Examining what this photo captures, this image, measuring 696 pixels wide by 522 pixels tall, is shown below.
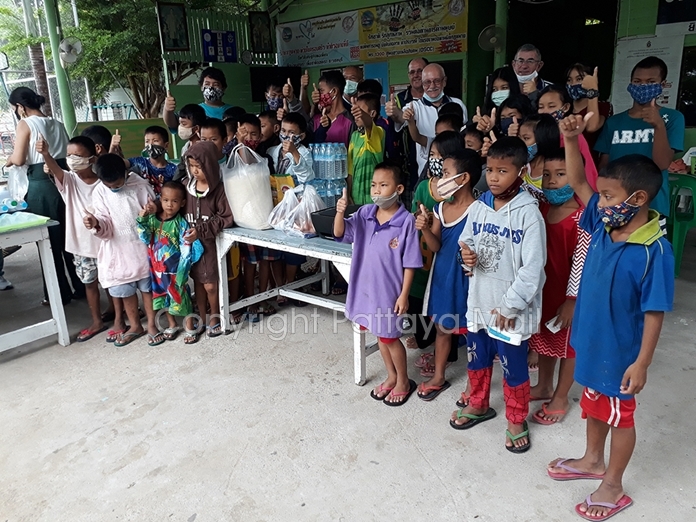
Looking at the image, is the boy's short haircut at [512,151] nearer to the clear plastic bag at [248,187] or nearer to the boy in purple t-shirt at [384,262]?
the boy in purple t-shirt at [384,262]

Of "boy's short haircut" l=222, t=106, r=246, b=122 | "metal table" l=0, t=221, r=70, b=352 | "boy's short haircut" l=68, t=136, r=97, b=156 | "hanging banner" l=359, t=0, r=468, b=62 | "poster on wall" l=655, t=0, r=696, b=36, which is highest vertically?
"hanging banner" l=359, t=0, r=468, b=62

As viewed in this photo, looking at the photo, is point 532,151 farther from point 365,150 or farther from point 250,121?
point 250,121

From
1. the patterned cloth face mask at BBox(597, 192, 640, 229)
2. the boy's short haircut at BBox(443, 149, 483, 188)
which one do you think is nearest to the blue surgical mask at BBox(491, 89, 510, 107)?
the boy's short haircut at BBox(443, 149, 483, 188)

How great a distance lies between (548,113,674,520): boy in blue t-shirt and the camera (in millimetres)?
1679

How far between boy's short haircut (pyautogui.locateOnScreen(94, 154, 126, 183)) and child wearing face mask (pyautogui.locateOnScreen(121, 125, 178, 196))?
28 centimetres

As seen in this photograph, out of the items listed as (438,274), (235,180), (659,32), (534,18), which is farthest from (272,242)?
(534,18)

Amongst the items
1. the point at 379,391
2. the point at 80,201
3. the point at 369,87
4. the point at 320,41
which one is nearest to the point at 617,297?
the point at 379,391

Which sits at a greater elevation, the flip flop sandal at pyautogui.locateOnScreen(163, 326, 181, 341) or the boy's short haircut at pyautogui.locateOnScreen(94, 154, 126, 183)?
the boy's short haircut at pyautogui.locateOnScreen(94, 154, 126, 183)

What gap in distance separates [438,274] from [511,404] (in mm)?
669

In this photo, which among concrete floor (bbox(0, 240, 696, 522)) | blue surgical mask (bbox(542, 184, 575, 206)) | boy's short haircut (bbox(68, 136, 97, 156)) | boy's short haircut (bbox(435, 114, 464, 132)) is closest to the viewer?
concrete floor (bbox(0, 240, 696, 522))

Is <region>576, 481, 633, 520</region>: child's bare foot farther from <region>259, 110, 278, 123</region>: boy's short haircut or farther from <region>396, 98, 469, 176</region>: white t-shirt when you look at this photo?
<region>259, 110, 278, 123</region>: boy's short haircut

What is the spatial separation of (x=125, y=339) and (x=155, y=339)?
8.1 inches

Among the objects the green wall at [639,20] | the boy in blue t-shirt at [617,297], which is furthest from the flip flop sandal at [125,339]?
the green wall at [639,20]

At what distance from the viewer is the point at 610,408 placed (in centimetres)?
188
